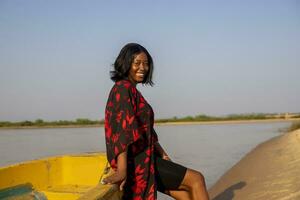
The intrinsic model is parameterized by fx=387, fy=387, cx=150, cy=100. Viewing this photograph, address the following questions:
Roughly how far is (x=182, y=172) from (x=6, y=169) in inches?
101

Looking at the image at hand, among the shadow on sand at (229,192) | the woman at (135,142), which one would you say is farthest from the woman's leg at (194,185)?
the shadow on sand at (229,192)

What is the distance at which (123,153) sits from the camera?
2514mm

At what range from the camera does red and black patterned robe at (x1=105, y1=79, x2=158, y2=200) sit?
254 centimetres

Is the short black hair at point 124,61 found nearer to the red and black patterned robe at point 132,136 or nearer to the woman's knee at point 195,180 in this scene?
the red and black patterned robe at point 132,136

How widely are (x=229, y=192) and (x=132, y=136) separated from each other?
468 centimetres

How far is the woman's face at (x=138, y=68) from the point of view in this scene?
272 cm

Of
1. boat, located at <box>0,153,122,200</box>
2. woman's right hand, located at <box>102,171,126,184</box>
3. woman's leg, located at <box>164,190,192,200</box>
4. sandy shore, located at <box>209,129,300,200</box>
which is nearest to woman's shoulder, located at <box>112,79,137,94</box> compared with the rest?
woman's right hand, located at <box>102,171,126,184</box>

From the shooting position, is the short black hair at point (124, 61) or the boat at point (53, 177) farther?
the boat at point (53, 177)

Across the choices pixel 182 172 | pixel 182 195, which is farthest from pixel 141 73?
pixel 182 195

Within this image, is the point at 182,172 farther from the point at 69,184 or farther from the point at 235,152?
the point at 235,152

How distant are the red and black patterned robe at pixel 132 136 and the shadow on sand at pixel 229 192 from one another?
3795 mm

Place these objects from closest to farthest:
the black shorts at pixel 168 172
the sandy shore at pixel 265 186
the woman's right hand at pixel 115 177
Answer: the woman's right hand at pixel 115 177
the black shorts at pixel 168 172
the sandy shore at pixel 265 186

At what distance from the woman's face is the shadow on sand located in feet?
13.2

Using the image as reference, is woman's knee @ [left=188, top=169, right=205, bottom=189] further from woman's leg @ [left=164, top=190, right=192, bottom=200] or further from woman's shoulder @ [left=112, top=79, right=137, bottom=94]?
woman's shoulder @ [left=112, top=79, right=137, bottom=94]
